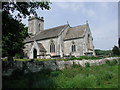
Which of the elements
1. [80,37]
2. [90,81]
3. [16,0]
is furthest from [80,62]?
[80,37]

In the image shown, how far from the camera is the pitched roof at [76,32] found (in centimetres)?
3712

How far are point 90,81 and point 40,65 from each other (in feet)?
24.3

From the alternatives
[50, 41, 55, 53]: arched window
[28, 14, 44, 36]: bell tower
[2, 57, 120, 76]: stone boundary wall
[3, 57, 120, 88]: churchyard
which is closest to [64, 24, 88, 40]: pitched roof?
[50, 41, 55, 53]: arched window

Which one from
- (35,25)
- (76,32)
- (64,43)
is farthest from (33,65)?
(35,25)

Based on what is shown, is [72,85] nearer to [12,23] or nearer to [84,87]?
[84,87]

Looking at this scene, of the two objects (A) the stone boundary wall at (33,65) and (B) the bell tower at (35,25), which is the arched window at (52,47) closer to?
(B) the bell tower at (35,25)

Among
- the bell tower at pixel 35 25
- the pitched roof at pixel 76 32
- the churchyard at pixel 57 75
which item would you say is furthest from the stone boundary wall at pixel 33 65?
the bell tower at pixel 35 25

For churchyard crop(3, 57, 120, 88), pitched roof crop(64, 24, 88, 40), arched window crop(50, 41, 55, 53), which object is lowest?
churchyard crop(3, 57, 120, 88)

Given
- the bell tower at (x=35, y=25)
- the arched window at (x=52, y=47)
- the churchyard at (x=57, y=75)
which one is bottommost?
the churchyard at (x=57, y=75)

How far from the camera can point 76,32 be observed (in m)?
38.7

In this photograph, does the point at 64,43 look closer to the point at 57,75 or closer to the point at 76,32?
the point at 76,32

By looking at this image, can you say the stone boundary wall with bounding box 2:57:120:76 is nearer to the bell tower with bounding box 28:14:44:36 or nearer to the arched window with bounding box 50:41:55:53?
the arched window with bounding box 50:41:55:53

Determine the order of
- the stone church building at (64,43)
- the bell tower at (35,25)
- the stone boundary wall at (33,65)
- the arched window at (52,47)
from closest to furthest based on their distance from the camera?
the stone boundary wall at (33,65) → the stone church building at (64,43) → the arched window at (52,47) → the bell tower at (35,25)

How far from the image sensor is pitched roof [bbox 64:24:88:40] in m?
37.1
